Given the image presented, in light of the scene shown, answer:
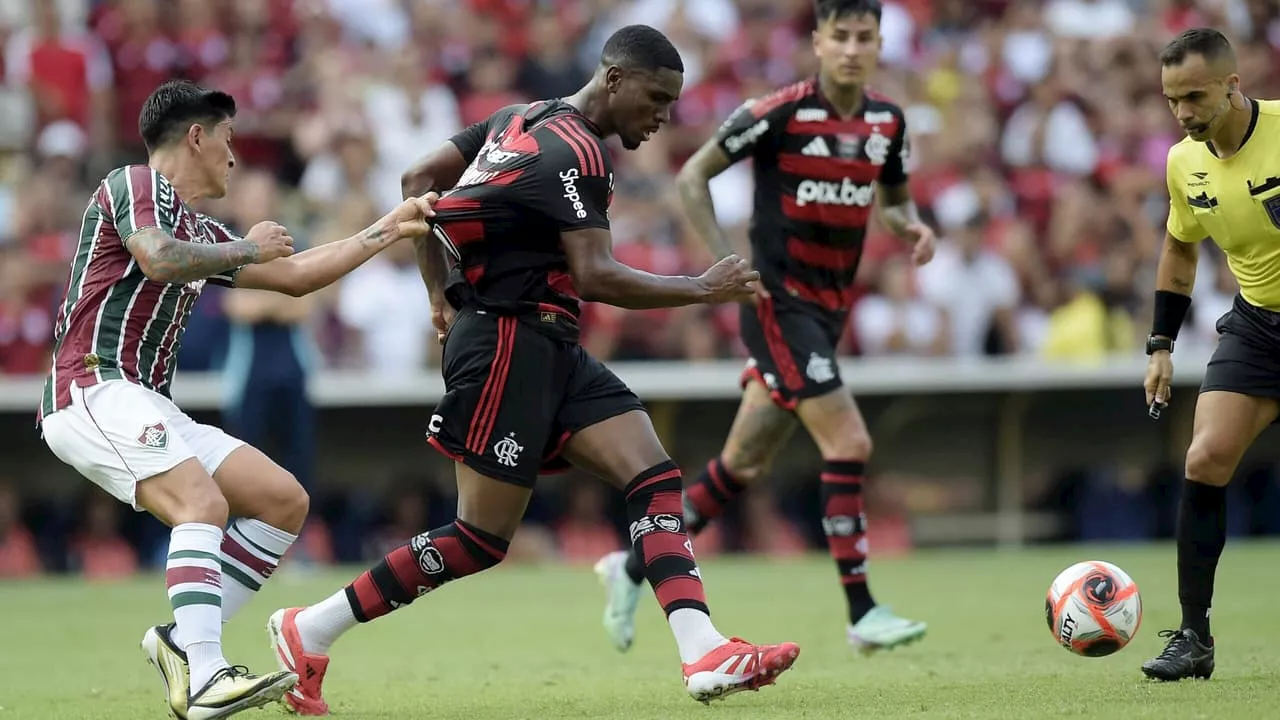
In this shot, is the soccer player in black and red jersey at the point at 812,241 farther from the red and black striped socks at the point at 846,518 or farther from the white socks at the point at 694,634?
the white socks at the point at 694,634

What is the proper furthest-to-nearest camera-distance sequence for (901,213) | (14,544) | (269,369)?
(14,544)
(269,369)
(901,213)

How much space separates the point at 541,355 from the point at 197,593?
1544 millimetres

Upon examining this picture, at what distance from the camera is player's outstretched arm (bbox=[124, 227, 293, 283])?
5.80 meters

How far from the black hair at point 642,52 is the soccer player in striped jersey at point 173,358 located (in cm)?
91

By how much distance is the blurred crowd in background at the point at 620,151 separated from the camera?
15547 millimetres

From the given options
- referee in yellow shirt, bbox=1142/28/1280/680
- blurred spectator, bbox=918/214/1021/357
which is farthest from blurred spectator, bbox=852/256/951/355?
referee in yellow shirt, bbox=1142/28/1280/680

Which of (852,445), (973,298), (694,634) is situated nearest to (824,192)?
(852,445)

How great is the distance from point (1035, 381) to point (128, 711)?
10.8 meters

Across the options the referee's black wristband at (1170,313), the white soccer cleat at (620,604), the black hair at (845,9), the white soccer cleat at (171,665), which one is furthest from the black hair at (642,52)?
the white soccer cleat at (620,604)

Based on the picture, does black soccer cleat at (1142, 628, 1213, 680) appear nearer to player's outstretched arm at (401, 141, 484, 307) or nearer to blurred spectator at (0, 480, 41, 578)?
player's outstretched arm at (401, 141, 484, 307)

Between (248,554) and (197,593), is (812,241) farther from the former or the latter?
(197,593)

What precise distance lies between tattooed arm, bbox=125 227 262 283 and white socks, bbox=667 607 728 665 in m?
2.08

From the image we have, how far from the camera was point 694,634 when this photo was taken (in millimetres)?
6133

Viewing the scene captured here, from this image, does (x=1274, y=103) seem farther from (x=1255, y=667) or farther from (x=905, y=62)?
(x=905, y=62)
